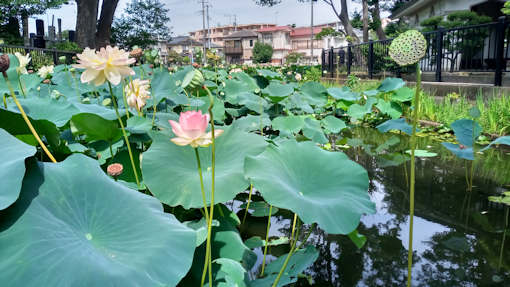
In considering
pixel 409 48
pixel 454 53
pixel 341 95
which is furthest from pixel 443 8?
pixel 409 48

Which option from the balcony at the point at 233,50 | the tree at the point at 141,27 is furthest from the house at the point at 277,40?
the tree at the point at 141,27

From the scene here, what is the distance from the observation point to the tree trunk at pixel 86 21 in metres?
10.5

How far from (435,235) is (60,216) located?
137cm

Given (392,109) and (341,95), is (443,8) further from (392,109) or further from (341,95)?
(341,95)

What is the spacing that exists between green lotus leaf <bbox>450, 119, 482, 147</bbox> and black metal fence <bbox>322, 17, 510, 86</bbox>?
3.28 metres

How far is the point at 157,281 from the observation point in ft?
1.65

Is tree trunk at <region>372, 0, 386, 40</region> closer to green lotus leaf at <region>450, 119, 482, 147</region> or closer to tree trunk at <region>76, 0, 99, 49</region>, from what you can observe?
tree trunk at <region>76, 0, 99, 49</region>

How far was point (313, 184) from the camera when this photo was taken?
840 mm

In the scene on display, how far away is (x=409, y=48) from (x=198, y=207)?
1.84ft

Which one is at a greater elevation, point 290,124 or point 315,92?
point 315,92

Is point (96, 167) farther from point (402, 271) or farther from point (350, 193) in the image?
point (402, 271)

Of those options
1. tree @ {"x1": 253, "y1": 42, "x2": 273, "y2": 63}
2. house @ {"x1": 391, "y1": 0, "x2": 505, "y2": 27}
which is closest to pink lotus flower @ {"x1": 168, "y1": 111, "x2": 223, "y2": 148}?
house @ {"x1": 391, "y1": 0, "x2": 505, "y2": 27}

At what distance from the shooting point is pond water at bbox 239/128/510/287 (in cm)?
111

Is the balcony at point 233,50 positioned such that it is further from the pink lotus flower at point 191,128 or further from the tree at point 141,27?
the pink lotus flower at point 191,128
